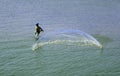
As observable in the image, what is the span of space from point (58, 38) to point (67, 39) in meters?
0.82

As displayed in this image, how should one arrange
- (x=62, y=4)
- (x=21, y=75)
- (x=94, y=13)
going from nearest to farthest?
(x=21, y=75) < (x=94, y=13) < (x=62, y=4)

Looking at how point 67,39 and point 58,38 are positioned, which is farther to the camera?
point 58,38

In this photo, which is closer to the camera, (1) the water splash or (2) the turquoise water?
(2) the turquoise water

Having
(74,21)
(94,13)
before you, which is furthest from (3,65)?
(94,13)

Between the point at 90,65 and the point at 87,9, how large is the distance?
776 inches

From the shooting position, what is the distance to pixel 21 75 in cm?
1919

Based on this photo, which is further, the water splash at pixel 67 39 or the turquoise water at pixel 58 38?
the water splash at pixel 67 39

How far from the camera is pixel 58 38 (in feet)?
86.0

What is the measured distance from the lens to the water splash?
24938 mm

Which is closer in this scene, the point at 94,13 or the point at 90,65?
the point at 90,65

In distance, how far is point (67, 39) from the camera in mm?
26047

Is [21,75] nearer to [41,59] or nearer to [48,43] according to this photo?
[41,59]

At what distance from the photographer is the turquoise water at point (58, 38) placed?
20453 millimetres

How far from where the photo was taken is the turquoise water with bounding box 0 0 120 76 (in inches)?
805
